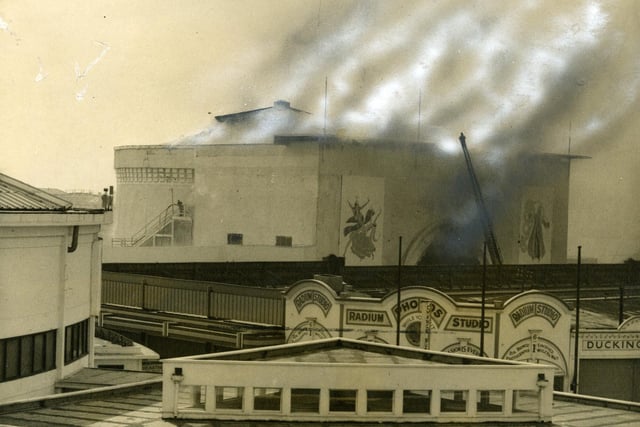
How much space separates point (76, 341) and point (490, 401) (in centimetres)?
451

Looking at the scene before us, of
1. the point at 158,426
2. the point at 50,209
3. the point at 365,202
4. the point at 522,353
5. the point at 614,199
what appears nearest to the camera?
the point at 158,426

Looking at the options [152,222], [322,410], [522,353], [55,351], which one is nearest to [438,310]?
[522,353]

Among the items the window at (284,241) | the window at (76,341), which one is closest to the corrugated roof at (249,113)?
the window at (284,241)

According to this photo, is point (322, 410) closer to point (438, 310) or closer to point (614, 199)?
point (438, 310)

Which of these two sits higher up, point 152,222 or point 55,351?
point 152,222

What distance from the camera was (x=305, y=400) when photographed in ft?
21.4

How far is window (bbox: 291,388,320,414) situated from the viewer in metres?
6.47

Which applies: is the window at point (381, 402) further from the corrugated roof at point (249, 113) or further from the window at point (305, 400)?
the corrugated roof at point (249, 113)

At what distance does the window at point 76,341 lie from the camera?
9195 mm

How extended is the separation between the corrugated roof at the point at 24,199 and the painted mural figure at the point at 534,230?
12.3m

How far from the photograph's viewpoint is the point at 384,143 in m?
18.1

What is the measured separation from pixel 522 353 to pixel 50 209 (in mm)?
6076

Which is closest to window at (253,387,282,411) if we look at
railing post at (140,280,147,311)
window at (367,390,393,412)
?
window at (367,390,393,412)

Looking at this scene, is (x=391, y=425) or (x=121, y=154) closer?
(x=391, y=425)
